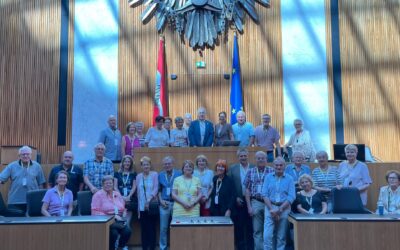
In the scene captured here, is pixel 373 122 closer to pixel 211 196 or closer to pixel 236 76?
pixel 236 76

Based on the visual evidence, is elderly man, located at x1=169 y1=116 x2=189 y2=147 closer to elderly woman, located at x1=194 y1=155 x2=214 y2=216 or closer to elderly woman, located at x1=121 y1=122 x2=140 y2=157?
elderly woman, located at x1=121 y1=122 x2=140 y2=157

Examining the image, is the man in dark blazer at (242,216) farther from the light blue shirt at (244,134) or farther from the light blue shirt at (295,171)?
the light blue shirt at (244,134)

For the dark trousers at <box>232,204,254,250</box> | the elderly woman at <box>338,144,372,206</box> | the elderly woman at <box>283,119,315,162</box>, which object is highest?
the elderly woman at <box>283,119,315,162</box>

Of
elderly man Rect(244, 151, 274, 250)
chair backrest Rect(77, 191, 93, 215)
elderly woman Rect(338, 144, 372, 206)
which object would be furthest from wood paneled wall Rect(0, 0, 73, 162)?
elderly woman Rect(338, 144, 372, 206)

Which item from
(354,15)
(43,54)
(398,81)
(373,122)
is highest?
(354,15)

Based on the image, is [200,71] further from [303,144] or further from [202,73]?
[303,144]

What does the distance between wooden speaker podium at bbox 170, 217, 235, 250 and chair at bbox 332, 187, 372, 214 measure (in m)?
1.88

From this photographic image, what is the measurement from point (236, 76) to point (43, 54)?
4384mm

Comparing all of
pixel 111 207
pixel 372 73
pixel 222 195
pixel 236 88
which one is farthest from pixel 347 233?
pixel 372 73

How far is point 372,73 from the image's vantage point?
36.0 feet

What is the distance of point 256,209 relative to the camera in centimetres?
653

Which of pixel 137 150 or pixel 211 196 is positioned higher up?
pixel 137 150

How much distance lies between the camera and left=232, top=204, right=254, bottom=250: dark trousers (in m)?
6.82

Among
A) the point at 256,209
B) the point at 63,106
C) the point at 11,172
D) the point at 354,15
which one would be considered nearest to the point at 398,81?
the point at 354,15
